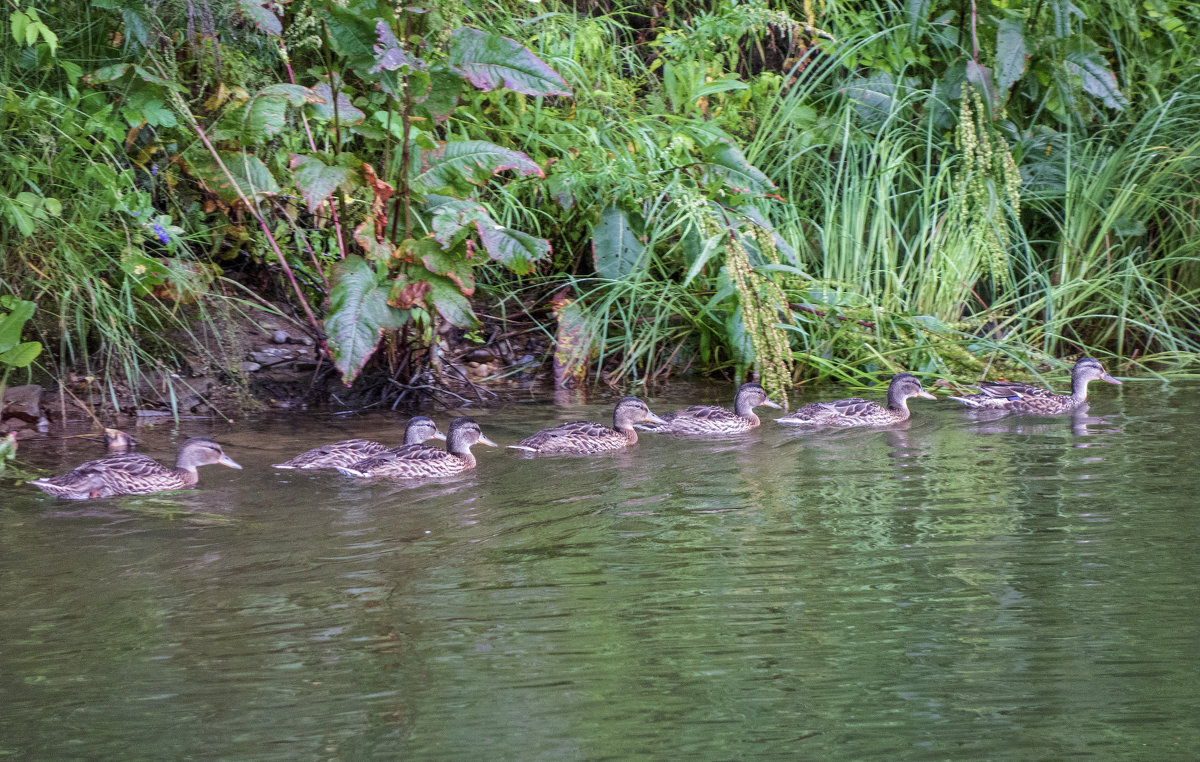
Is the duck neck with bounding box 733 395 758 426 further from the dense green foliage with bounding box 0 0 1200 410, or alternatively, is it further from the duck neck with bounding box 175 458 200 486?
the duck neck with bounding box 175 458 200 486

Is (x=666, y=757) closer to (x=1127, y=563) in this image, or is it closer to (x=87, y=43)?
(x=1127, y=563)

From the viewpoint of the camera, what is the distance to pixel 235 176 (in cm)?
825

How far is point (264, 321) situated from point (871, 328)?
4.86 m

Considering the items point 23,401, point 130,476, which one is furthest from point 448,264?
point 23,401

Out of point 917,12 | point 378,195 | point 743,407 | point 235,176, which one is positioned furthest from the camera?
point 917,12

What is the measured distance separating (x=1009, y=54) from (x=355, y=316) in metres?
6.32

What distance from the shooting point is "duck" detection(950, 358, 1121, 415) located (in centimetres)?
853

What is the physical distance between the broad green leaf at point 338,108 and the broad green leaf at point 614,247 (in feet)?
8.47

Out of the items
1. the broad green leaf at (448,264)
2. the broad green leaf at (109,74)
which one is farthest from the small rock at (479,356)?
the broad green leaf at (109,74)

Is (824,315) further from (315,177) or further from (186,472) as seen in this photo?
(186,472)

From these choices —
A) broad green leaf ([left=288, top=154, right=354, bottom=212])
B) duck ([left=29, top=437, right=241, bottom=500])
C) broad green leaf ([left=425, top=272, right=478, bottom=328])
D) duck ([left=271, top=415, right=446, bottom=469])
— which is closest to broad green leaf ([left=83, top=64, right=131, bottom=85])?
broad green leaf ([left=288, top=154, right=354, bottom=212])

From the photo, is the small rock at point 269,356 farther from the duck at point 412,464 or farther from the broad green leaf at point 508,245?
the duck at point 412,464

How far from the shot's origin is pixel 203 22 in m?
8.10

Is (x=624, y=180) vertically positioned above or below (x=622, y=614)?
above
